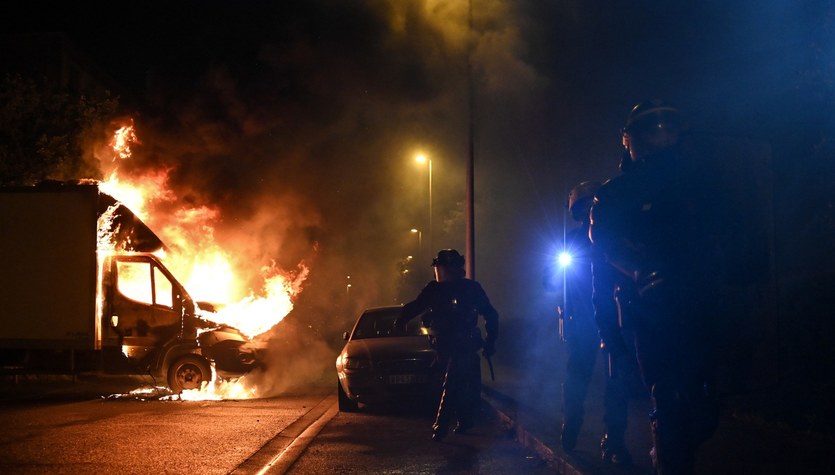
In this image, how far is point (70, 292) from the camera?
12789 millimetres

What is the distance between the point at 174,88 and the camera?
752 inches

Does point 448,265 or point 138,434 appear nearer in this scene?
point 448,265

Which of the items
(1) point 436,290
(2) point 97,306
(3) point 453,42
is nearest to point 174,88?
(3) point 453,42

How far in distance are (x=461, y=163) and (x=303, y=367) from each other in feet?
40.3

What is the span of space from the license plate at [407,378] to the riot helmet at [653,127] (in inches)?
280

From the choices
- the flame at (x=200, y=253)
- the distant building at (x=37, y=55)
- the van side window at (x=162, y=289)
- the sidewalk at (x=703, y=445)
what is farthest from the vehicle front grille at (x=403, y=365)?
the distant building at (x=37, y=55)

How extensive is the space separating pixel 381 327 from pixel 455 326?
189 inches

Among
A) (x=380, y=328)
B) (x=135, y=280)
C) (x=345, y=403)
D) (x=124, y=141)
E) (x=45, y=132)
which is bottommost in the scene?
(x=345, y=403)

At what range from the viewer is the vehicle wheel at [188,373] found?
13.5m

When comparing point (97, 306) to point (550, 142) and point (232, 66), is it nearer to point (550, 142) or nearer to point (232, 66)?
point (232, 66)

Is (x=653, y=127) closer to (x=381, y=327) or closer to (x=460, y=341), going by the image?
(x=460, y=341)

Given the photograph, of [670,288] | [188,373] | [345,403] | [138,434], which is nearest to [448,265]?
[138,434]

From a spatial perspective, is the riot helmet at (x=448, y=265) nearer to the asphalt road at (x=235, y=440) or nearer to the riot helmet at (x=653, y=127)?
the asphalt road at (x=235, y=440)

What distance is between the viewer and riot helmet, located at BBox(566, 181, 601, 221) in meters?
6.70
